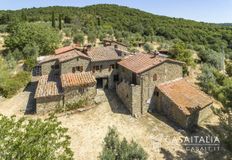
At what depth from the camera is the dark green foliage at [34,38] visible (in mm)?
55531

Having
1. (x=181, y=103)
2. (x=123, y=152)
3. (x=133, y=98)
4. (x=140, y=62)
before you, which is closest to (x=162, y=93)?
(x=181, y=103)

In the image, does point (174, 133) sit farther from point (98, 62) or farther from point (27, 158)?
point (27, 158)

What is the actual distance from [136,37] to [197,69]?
32.4m

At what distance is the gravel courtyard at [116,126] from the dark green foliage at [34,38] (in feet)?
66.0

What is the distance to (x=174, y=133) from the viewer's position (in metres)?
31.5

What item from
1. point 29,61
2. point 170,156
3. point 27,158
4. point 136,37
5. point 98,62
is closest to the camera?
point 27,158

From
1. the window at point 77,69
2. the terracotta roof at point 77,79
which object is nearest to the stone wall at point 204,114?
the terracotta roof at point 77,79

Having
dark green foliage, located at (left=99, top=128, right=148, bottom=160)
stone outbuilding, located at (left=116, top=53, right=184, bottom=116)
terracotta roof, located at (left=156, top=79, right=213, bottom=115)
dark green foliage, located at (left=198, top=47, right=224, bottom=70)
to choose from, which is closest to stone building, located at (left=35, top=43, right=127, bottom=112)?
stone outbuilding, located at (left=116, top=53, right=184, bottom=116)

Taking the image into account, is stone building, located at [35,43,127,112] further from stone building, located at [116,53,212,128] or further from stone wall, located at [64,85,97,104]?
stone building, located at [116,53,212,128]

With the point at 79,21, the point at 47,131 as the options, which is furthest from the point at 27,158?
the point at 79,21

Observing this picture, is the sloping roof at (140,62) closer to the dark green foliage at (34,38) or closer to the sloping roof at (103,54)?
the sloping roof at (103,54)

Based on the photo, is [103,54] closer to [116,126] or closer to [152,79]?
[152,79]

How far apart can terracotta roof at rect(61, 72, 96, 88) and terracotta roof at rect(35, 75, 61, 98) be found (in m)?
1.26

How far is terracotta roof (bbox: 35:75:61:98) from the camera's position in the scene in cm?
3458
